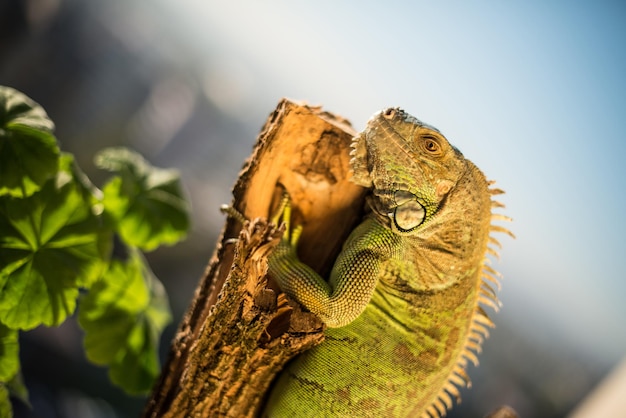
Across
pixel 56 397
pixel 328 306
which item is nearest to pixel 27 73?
pixel 56 397

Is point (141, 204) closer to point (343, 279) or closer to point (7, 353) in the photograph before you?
point (7, 353)

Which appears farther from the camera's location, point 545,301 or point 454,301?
point 545,301

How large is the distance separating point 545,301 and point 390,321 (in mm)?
1262

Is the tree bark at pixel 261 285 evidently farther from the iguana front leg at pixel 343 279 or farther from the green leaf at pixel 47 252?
the green leaf at pixel 47 252

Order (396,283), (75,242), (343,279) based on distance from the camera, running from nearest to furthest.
Answer: (343,279), (396,283), (75,242)

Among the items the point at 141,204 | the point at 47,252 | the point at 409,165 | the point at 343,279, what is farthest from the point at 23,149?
the point at 409,165

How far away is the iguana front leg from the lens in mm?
1549

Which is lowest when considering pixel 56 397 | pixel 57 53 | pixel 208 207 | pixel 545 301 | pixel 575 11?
pixel 56 397

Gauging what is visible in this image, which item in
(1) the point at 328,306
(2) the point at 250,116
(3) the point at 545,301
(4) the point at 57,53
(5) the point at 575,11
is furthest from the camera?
(4) the point at 57,53

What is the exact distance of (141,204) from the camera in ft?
7.73

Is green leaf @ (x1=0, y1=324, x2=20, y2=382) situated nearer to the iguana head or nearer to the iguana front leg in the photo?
the iguana front leg

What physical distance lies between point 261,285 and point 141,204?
1193 millimetres

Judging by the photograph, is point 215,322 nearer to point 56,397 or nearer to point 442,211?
point 442,211

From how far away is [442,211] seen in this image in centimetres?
157
